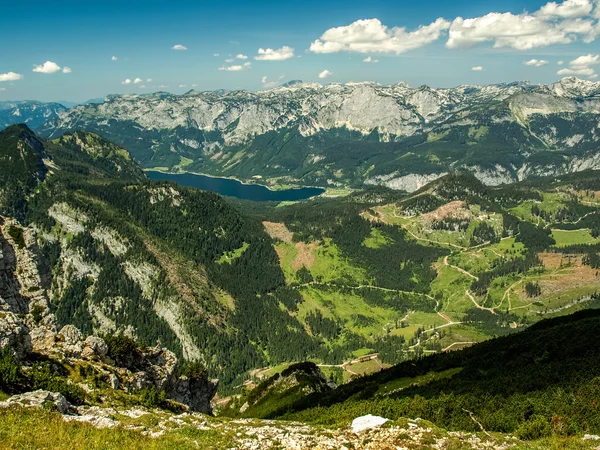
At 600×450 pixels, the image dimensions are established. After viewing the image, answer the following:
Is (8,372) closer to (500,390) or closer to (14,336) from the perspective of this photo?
(14,336)

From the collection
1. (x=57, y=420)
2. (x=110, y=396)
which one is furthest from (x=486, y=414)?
(x=57, y=420)

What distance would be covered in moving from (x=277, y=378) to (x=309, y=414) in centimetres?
6238

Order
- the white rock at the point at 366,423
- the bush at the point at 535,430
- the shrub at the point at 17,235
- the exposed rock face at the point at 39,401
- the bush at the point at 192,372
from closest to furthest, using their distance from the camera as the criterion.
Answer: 1. the exposed rock face at the point at 39,401
2. the white rock at the point at 366,423
3. the bush at the point at 535,430
4. the shrub at the point at 17,235
5. the bush at the point at 192,372

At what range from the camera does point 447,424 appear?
65000 mm

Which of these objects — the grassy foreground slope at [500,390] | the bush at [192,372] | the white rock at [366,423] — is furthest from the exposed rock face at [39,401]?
the bush at [192,372]

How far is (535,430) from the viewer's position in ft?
168

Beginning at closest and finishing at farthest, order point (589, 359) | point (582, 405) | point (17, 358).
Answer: point (17, 358)
point (582, 405)
point (589, 359)

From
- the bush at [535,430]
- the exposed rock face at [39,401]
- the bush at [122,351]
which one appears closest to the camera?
the exposed rock face at [39,401]

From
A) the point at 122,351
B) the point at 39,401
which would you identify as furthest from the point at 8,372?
the point at 122,351

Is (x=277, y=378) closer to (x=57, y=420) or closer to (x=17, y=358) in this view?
(x=17, y=358)

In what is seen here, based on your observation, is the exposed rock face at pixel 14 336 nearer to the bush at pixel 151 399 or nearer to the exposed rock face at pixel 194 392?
the bush at pixel 151 399

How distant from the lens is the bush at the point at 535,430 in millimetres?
49938

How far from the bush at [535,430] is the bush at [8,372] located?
55.9 metres

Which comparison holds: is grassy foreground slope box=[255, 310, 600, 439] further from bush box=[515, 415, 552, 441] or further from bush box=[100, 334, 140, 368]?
bush box=[100, 334, 140, 368]
